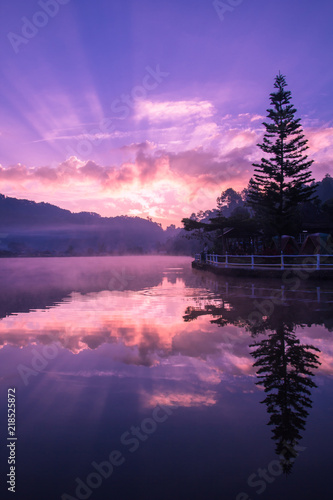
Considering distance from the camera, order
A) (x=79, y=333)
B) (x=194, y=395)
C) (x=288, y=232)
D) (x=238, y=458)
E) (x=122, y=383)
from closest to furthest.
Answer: (x=238, y=458)
(x=194, y=395)
(x=122, y=383)
(x=79, y=333)
(x=288, y=232)

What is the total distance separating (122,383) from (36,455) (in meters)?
1.83

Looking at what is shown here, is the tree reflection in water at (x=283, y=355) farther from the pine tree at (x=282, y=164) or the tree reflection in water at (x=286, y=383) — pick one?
the pine tree at (x=282, y=164)

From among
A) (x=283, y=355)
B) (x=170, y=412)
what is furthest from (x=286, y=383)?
(x=170, y=412)

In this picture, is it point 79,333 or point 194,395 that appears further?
point 79,333

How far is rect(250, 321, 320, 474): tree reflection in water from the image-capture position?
3.31 metres

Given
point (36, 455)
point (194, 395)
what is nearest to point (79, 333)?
point (194, 395)

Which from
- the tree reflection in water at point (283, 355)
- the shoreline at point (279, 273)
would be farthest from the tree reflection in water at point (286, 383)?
the shoreline at point (279, 273)

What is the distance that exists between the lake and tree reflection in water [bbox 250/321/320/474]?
0.06ft

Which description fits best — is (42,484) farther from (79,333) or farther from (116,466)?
(79,333)

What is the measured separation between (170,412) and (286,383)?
1707mm

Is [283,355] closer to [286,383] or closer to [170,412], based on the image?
[286,383]

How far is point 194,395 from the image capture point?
4.36m

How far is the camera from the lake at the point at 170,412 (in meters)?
2.77

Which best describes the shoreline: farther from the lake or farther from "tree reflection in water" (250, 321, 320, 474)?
"tree reflection in water" (250, 321, 320, 474)
